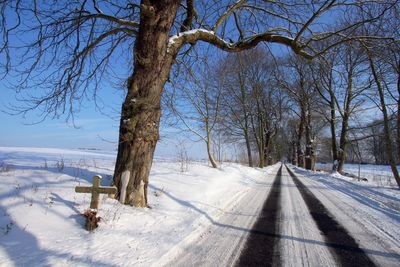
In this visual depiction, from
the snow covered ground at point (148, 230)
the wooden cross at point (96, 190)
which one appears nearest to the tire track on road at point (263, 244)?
the snow covered ground at point (148, 230)

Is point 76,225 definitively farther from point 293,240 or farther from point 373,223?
point 373,223

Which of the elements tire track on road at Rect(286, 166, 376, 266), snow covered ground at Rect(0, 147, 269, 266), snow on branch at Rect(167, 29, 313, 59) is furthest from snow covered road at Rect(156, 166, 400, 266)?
snow on branch at Rect(167, 29, 313, 59)

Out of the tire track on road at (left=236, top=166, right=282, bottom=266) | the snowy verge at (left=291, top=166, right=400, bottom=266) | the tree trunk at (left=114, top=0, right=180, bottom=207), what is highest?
the tree trunk at (left=114, top=0, right=180, bottom=207)

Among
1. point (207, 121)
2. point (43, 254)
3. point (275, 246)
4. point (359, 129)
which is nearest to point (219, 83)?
point (207, 121)

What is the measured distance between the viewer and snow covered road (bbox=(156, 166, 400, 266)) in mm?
3697

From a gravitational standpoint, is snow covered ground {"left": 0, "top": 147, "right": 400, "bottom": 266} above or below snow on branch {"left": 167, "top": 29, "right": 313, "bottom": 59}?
below

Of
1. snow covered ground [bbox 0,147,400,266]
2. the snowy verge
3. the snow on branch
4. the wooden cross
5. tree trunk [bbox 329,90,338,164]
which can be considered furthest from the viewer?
tree trunk [bbox 329,90,338,164]

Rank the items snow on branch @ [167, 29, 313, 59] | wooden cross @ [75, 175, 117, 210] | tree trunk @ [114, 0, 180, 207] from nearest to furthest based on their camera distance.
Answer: wooden cross @ [75, 175, 117, 210], tree trunk @ [114, 0, 180, 207], snow on branch @ [167, 29, 313, 59]

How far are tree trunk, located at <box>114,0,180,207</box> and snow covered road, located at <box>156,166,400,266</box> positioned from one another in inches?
69.6

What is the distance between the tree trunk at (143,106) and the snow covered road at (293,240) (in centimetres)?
177

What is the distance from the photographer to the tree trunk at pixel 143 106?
5.48 m

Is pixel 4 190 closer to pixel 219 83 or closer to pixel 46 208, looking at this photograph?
pixel 46 208

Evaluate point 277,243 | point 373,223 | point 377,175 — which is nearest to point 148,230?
point 277,243

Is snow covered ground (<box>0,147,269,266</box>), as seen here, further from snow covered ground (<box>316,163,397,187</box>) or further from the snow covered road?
snow covered ground (<box>316,163,397,187</box>)
